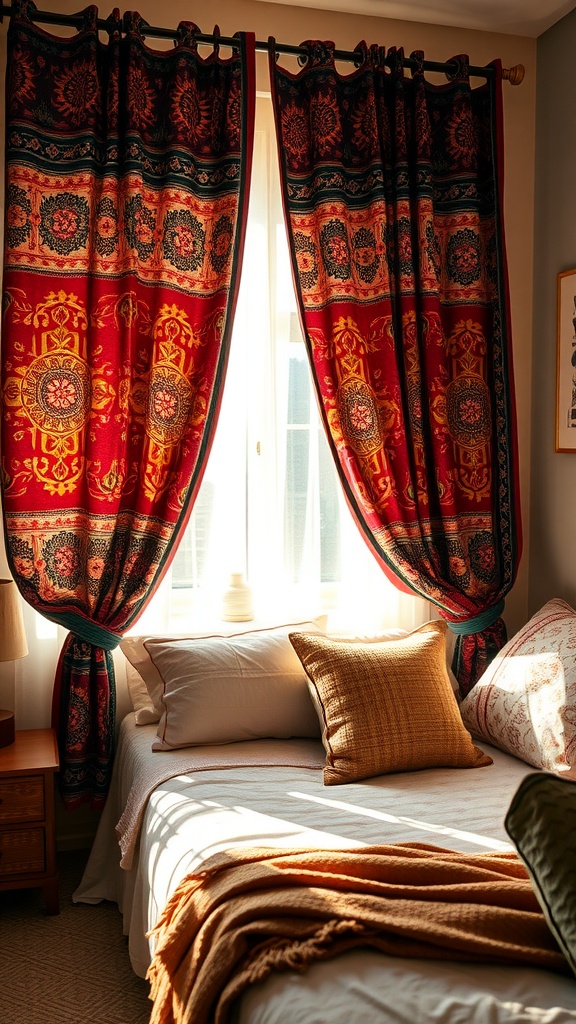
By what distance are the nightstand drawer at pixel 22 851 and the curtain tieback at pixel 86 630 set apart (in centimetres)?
58

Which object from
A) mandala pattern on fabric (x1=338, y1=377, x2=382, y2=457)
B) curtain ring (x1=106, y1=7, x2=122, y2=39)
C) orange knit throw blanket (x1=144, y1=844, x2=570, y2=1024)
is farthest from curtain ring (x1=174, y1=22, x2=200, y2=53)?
orange knit throw blanket (x1=144, y1=844, x2=570, y2=1024)

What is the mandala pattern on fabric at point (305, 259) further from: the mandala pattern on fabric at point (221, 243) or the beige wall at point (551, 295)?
the beige wall at point (551, 295)

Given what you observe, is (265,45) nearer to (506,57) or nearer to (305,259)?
(305,259)

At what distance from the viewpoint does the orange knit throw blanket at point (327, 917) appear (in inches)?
61.1

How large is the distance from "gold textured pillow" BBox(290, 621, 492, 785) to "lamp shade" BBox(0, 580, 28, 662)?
33.2 inches

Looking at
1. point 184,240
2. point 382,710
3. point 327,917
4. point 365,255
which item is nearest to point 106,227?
point 184,240

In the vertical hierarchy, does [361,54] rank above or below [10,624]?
above

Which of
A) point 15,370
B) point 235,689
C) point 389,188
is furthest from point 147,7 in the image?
point 235,689

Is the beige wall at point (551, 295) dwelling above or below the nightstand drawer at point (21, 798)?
above

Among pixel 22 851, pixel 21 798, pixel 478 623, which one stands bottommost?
pixel 22 851

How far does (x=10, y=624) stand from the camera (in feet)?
8.98

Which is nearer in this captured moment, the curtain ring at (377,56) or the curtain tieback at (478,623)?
the curtain ring at (377,56)

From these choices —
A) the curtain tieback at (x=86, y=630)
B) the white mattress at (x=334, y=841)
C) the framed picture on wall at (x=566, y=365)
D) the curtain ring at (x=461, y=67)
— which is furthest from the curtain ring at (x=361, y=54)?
the white mattress at (x=334, y=841)

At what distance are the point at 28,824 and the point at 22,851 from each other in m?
0.08
